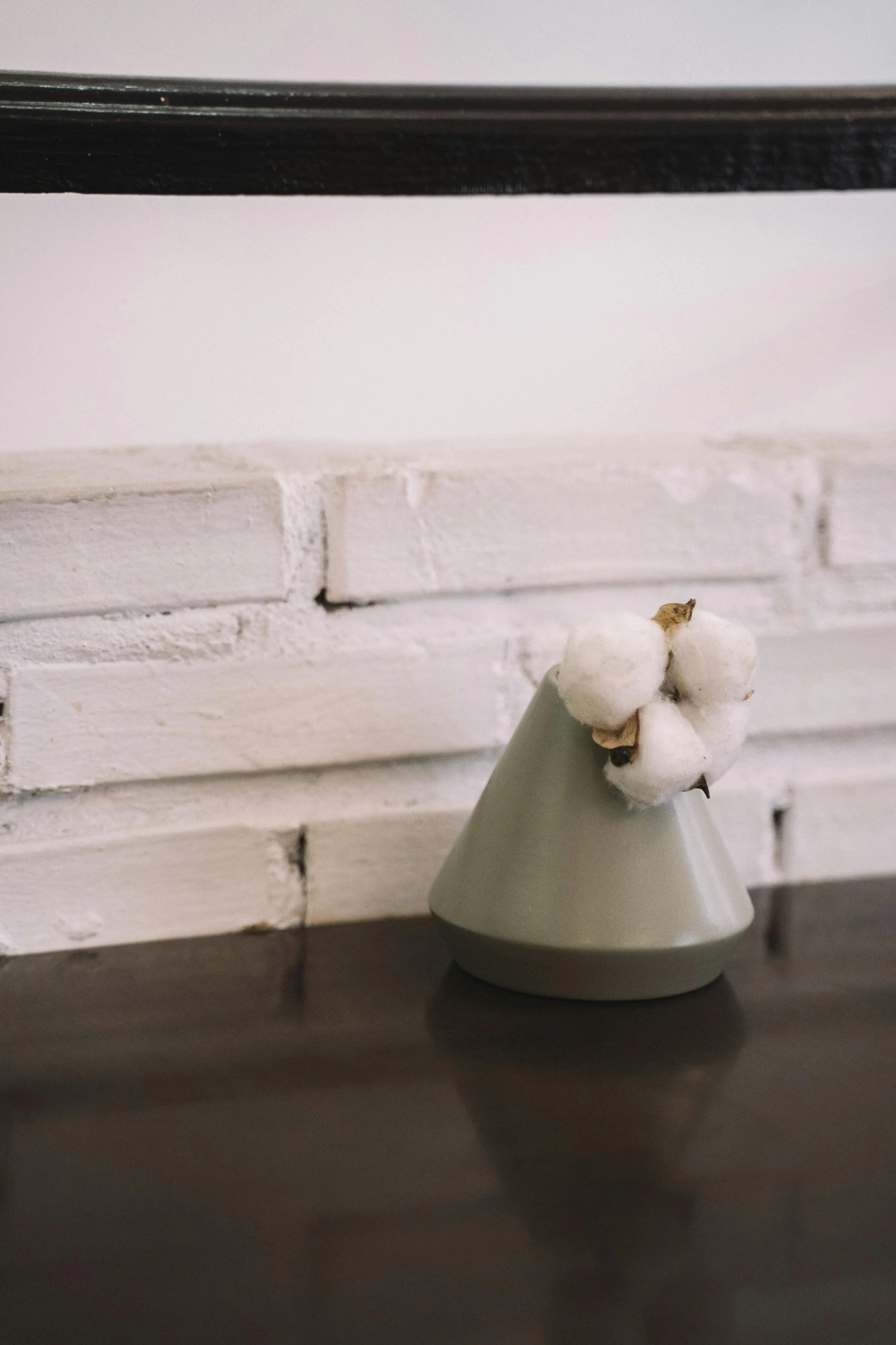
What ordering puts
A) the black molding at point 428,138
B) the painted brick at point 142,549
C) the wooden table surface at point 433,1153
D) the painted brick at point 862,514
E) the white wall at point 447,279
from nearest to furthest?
the wooden table surface at point 433,1153, the black molding at point 428,138, the painted brick at point 142,549, the painted brick at point 862,514, the white wall at point 447,279

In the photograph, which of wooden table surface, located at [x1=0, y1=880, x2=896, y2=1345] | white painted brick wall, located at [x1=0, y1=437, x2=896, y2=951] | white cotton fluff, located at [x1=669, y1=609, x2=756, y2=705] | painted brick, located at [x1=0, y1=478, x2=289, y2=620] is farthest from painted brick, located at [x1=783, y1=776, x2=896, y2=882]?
painted brick, located at [x1=0, y1=478, x2=289, y2=620]

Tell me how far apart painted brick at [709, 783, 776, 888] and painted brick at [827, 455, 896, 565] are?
0.15m

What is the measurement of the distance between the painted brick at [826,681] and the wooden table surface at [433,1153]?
150mm

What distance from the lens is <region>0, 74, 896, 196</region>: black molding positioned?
39 cm

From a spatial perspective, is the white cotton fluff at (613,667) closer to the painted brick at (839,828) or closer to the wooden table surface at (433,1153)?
the wooden table surface at (433,1153)

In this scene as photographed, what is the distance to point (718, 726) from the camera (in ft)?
1.53

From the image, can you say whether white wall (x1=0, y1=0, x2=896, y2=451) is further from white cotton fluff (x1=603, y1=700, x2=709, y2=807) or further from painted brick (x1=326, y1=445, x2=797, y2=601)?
white cotton fluff (x1=603, y1=700, x2=709, y2=807)

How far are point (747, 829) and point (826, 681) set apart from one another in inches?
3.9

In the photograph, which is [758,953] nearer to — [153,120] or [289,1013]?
[289,1013]

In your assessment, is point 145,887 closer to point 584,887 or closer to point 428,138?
point 584,887

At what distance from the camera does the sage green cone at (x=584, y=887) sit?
0.47 meters

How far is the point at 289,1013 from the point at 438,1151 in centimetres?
14

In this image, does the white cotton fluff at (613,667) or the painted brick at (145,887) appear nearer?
the white cotton fluff at (613,667)

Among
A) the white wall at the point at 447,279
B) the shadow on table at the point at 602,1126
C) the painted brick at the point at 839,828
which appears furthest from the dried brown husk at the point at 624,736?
the white wall at the point at 447,279
